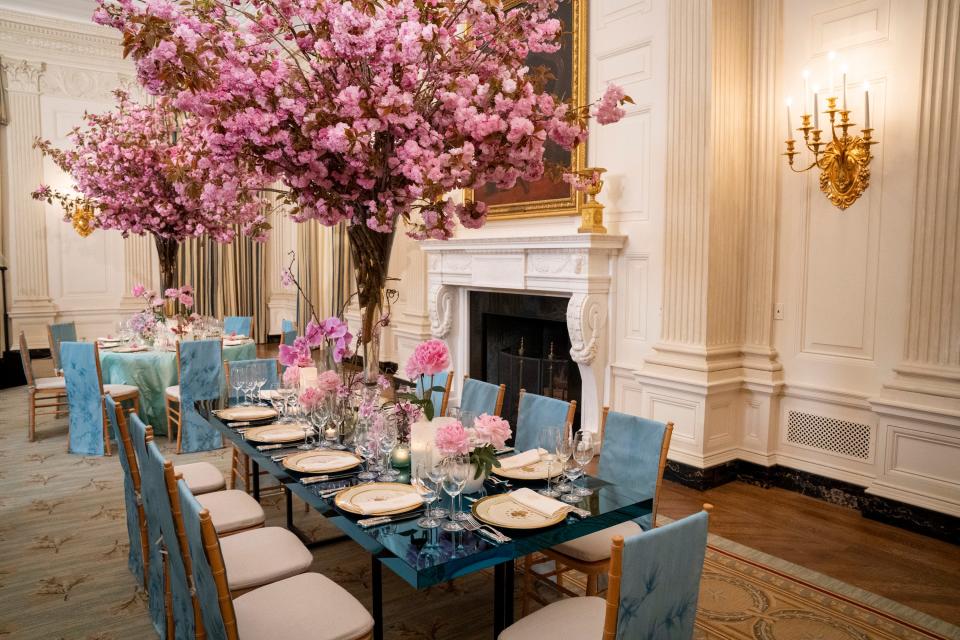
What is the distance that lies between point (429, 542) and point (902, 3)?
3.81m

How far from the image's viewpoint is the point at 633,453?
2.61 metres

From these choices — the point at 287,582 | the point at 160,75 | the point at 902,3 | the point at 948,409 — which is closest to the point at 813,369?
the point at 948,409

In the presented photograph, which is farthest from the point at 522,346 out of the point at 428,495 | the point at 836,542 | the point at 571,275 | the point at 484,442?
the point at 428,495

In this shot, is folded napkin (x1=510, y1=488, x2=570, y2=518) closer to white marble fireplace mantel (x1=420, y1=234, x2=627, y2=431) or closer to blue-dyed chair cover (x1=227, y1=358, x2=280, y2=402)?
blue-dyed chair cover (x1=227, y1=358, x2=280, y2=402)

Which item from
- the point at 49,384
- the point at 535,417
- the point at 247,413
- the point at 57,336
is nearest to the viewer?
the point at 535,417

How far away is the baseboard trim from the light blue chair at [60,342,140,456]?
4.09 m

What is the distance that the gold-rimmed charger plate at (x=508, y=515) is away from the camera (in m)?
1.91

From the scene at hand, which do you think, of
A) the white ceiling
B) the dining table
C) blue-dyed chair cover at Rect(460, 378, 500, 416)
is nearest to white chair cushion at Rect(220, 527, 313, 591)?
the dining table

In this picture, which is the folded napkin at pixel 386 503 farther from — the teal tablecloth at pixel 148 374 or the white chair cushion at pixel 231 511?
the teal tablecloth at pixel 148 374

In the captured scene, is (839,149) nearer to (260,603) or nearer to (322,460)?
(322,460)

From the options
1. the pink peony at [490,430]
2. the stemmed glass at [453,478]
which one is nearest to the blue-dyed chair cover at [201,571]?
the stemmed glass at [453,478]

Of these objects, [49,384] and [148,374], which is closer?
[148,374]

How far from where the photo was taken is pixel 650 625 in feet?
4.85

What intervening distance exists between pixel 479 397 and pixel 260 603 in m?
1.57
